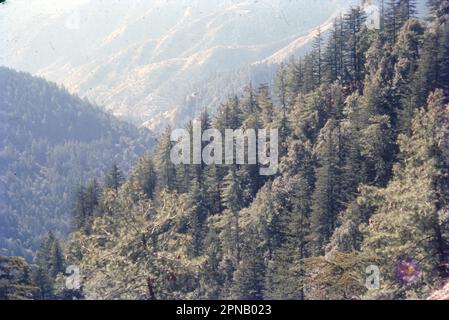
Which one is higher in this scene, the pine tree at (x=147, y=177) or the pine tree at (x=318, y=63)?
the pine tree at (x=318, y=63)

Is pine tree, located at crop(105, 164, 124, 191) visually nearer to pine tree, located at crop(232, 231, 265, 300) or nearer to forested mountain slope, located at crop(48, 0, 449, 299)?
forested mountain slope, located at crop(48, 0, 449, 299)

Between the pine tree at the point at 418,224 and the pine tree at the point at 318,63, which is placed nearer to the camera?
the pine tree at the point at 418,224

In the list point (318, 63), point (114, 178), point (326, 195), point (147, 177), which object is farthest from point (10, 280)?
point (318, 63)

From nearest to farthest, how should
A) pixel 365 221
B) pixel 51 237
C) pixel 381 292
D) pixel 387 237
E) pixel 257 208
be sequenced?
pixel 381 292 < pixel 387 237 < pixel 365 221 < pixel 257 208 < pixel 51 237

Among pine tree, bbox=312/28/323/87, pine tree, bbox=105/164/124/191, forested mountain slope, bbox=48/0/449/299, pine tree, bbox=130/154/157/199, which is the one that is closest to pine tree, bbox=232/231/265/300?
forested mountain slope, bbox=48/0/449/299

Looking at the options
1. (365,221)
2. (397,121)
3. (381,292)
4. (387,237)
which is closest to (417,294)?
(381,292)

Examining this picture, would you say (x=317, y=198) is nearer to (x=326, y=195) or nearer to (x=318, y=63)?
(x=326, y=195)

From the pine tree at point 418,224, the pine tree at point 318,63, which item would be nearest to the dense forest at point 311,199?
the pine tree at point 418,224

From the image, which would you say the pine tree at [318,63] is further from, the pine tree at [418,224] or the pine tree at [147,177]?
the pine tree at [418,224]

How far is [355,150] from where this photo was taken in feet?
186

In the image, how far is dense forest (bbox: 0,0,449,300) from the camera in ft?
81.9

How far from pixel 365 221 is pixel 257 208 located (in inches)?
596

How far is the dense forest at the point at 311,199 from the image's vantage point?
983 inches

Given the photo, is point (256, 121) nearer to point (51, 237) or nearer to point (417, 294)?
point (51, 237)
